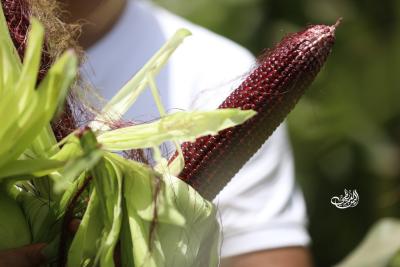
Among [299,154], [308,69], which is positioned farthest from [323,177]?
[308,69]

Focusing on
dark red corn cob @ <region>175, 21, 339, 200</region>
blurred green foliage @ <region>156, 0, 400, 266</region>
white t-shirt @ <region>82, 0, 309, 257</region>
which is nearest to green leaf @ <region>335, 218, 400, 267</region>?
white t-shirt @ <region>82, 0, 309, 257</region>

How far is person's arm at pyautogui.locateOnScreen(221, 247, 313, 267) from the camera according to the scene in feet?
3.32

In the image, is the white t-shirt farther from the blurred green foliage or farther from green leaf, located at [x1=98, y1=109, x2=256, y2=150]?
the blurred green foliage

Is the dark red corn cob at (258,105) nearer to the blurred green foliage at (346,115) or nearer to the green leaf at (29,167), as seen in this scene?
the green leaf at (29,167)

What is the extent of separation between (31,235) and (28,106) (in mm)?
100

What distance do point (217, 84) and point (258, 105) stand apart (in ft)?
1.20

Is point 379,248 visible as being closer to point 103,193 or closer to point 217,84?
point 217,84

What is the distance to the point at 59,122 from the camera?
2.04ft

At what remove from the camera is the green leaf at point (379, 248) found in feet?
4.17

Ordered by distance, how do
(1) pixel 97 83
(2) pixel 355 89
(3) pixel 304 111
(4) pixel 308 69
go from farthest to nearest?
(2) pixel 355 89 → (3) pixel 304 111 → (1) pixel 97 83 → (4) pixel 308 69

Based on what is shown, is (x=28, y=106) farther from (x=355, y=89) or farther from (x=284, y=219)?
(x=355, y=89)

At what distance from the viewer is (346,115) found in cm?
202

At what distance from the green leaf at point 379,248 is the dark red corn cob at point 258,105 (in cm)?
65

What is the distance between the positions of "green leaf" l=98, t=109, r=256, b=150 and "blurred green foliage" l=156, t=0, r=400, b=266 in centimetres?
136
